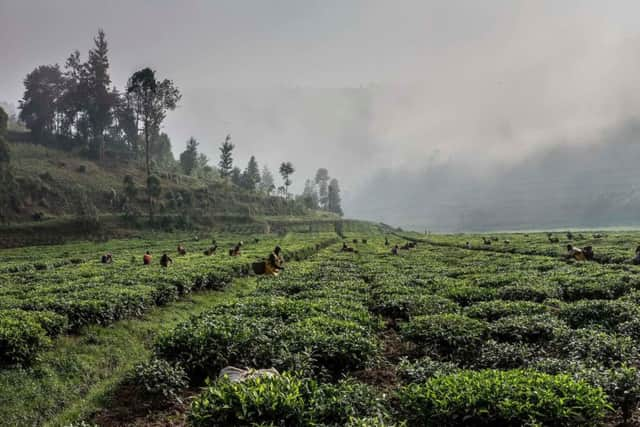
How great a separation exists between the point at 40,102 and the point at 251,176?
6495 centimetres

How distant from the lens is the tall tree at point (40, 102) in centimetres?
10538

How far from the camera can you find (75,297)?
45.5 ft

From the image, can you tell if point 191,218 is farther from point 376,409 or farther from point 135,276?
point 376,409

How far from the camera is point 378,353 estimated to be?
31.1 feet

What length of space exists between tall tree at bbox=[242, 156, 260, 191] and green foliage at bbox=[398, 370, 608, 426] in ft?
421

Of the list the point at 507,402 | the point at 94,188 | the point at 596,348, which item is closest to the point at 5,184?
the point at 94,188

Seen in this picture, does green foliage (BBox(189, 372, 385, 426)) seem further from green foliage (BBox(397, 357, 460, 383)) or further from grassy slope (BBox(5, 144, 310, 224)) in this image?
grassy slope (BBox(5, 144, 310, 224))

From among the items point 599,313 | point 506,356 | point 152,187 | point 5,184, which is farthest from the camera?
point 152,187

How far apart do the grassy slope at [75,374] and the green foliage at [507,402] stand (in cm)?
735

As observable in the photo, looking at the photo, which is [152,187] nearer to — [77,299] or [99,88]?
[99,88]

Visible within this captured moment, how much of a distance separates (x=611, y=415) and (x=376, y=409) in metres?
4.42

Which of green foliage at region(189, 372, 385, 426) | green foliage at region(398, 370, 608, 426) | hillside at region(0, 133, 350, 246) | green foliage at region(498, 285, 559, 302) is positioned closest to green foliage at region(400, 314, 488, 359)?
green foliage at region(398, 370, 608, 426)

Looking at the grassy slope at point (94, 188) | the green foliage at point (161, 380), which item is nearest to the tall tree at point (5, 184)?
the grassy slope at point (94, 188)

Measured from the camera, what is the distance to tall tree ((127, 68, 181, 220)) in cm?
8506
